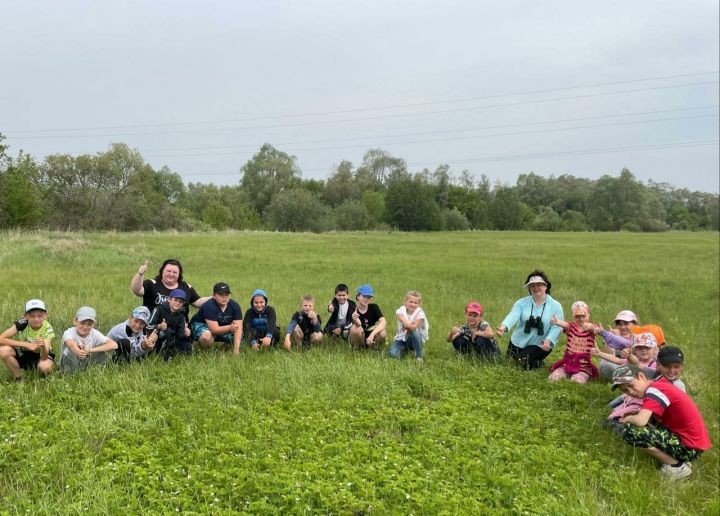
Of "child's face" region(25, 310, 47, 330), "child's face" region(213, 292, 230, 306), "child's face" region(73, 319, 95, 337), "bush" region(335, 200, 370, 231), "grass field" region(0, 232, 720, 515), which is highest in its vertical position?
"bush" region(335, 200, 370, 231)

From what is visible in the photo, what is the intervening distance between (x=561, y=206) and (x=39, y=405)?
11558 cm

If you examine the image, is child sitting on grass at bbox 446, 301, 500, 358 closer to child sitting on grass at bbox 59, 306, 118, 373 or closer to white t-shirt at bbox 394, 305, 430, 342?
white t-shirt at bbox 394, 305, 430, 342

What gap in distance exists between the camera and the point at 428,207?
8119 cm

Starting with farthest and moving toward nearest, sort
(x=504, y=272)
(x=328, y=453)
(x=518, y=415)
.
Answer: (x=504, y=272) < (x=518, y=415) < (x=328, y=453)

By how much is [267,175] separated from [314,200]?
21.0m

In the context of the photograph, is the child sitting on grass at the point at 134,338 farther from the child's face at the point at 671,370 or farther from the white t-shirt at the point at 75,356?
the child's face at the point at 671,370

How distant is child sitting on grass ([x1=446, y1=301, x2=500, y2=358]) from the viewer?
360 inches

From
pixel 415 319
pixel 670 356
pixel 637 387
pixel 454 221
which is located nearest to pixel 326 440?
pixel 637 387

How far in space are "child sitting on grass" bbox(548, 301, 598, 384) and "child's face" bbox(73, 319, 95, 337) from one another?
23.3ft

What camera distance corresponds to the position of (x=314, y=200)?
74.3 m

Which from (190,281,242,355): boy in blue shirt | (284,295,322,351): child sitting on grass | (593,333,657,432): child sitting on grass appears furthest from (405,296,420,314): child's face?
(593,333,657,432): child sitting on grass

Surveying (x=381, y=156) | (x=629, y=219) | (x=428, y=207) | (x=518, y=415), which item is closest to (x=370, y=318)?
(x=518, y=415)

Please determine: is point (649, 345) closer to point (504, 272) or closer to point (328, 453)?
point (328, 453)

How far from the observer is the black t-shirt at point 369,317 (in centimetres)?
995
